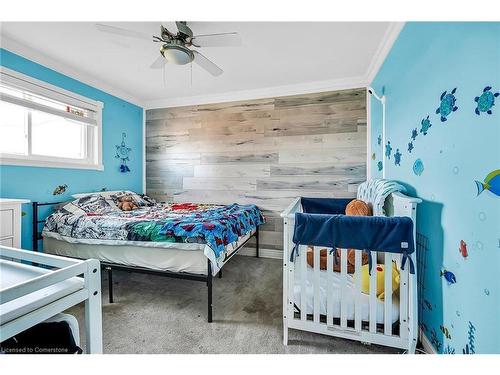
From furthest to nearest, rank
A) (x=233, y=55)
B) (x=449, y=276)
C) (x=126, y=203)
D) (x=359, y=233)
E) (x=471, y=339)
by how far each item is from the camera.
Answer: (x=126, y=203), (x=233, y=55), (x=359, y=233), (x=449, y=276), (x=471, y=339)

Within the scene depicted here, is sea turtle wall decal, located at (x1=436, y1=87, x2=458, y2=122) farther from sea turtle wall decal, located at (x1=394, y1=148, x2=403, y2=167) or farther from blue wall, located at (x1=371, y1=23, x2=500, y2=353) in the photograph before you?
sea turtle wall decal, located at (x1=394, y1=148, x2=403, y2=167)

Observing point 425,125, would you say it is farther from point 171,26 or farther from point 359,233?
point 171,26

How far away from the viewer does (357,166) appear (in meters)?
2.96

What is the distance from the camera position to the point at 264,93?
3246mm

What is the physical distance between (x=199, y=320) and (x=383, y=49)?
2883 mm

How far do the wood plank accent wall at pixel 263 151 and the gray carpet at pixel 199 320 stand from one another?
1.23 metres

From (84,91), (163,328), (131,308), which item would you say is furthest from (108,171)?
(163,328)

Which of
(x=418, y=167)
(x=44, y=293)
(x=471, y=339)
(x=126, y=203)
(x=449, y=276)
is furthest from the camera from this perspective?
(x=126, y=203)

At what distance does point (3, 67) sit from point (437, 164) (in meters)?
3.57

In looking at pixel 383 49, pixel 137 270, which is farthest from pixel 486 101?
pixel 137 270

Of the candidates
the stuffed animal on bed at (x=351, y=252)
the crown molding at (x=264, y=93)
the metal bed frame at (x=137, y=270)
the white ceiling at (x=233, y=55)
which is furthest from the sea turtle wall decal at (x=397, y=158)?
the metal bed frame at (x=137, y=270)

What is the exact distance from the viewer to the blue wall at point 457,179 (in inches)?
36.3

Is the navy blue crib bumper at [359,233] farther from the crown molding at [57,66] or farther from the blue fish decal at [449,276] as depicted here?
the crown molding at [57,66]
